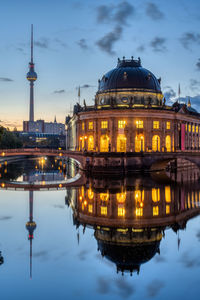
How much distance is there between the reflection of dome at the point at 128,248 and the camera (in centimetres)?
2305

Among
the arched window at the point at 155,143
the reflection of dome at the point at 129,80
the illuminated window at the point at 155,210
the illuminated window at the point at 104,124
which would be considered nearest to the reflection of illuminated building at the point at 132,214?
the illuminated window at the point at 155,210

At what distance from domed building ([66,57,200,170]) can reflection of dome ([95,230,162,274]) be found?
5282 centimetres

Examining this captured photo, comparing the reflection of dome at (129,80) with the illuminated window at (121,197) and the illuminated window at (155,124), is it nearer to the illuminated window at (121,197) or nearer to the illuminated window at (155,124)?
the illuminated window at (155,124)

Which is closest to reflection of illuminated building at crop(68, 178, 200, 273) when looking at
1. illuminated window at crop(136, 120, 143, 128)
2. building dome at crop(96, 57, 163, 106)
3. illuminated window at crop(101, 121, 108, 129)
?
illuminated window at crop(136, 120, 143, 128)

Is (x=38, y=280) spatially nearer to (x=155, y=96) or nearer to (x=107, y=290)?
(x=107, y=290)

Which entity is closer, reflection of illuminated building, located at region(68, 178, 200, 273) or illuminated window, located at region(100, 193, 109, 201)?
reflection of illuminated building, located at region(68, 178, 200, 273)

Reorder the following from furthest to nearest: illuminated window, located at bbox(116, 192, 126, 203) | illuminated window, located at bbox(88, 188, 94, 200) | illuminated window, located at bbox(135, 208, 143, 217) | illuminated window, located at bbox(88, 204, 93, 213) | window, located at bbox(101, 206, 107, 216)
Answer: illuminated window, located at bbox(88, 188, 94, 200), illuminated window, located at bbox(116, 192, 126, 203), illuminated window, located at bbox(88, 204, 93, 213), window, located at bbox(101, 206, 107, 216), illuminated window, located at bbox(135, 208, 143, 217)

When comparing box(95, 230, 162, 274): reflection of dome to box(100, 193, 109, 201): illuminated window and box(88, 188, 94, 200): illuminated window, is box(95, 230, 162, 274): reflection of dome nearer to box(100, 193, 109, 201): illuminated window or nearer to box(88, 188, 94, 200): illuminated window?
box(100, 193, 109, 201): illuminated window

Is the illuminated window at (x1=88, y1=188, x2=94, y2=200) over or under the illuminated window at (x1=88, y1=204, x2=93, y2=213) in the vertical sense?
over

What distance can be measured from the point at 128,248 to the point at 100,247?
7.73ft

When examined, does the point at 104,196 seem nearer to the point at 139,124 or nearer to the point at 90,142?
the point at 139,124

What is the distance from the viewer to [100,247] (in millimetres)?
26688

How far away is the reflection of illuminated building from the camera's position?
25.6 meters

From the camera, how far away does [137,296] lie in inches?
733
